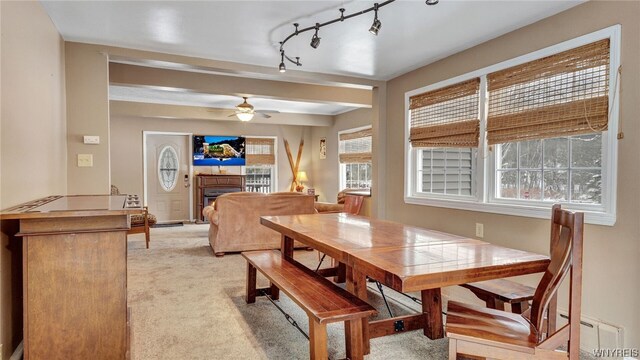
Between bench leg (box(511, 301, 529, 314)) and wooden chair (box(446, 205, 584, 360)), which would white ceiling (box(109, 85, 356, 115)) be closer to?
bench leg (box(511, 301, 529, 314))

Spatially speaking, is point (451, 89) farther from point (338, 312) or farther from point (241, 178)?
point (241, 178)

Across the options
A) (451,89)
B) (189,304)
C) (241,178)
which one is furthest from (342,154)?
(189,304)

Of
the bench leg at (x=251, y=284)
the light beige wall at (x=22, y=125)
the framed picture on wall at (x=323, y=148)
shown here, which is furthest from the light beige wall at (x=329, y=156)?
the light beige wall at (x=22, y=125)

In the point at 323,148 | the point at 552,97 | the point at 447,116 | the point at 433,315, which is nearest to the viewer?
the point at 433,315

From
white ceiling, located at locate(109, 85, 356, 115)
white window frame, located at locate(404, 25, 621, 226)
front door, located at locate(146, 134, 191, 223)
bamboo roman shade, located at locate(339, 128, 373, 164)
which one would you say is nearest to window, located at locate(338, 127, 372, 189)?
bamboo roman shade, located at locate(339, 128, 373, 164)

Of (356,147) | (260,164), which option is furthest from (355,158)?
(260,164)

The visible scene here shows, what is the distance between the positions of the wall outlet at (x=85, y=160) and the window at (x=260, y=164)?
543 cm

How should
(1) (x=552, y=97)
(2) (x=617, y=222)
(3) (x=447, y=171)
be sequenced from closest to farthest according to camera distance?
(2) (x=617, y=222)
(1) (x=552, y=97)
(3) (x=447, y=171)

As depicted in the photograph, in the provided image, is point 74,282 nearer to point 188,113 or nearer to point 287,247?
point 287,247

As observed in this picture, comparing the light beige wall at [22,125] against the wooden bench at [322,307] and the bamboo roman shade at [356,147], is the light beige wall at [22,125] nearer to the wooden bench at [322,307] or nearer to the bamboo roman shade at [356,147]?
the wooden bench at [322,307]

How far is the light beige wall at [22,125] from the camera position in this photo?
73.5 inches

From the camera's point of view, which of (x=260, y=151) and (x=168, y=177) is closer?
(x=168, y=177)

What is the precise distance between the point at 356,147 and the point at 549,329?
5980 millimetres

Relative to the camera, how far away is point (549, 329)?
65.8 inches
